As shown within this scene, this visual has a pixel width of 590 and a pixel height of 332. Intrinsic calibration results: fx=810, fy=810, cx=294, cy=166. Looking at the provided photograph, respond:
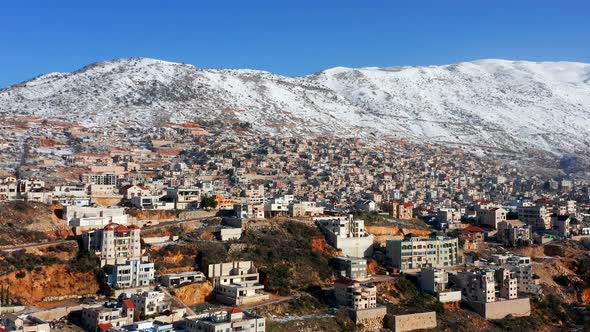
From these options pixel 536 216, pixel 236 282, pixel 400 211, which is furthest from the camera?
pixel 536 216

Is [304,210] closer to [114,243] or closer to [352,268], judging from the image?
[352,268]

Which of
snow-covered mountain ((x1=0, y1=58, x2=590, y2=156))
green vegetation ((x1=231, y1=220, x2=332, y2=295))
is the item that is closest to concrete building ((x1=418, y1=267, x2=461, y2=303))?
green vegetation ((x1=231, y1=220, x2=332, y2=295))

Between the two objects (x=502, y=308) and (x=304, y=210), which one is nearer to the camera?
(x=502, y=308)

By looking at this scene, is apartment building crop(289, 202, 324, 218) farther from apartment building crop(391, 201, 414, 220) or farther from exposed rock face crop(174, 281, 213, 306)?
exposed rock face crop(174, 281, 213, 306)

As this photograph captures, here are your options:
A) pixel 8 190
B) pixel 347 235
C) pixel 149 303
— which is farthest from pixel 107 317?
pixel 347 235

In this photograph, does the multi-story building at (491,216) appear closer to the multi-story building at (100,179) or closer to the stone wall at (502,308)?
the stone wall at (502,308)

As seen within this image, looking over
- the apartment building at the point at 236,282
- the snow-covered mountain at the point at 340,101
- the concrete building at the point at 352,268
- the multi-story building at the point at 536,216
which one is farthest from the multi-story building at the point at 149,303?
the snow-covered mountain at the point at 340,101

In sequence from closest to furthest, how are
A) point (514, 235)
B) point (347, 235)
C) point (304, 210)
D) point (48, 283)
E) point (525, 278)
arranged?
point (48, 283), point (525, 278), point (347, 235), point (304, 210), point (514, 235)
